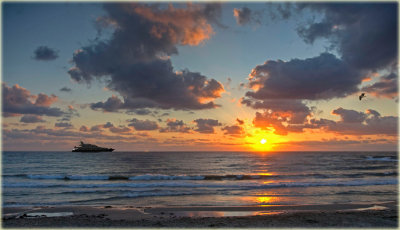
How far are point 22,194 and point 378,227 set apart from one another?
30.9 m

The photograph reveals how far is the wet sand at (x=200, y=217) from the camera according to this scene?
591 inches

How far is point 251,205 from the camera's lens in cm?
2136

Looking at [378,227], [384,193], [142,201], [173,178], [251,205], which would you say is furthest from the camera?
[173,178]

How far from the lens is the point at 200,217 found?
16.9 meters

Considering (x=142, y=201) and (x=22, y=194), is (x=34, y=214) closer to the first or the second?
(x=142, y=201)

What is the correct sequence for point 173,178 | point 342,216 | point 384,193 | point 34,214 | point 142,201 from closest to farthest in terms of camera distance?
point 342,216
point 34,214
point 142,201
point 384,193
point 173,178

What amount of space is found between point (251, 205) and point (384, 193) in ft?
49.6

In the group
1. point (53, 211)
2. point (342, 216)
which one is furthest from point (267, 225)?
point (53, 211)

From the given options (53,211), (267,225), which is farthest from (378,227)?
(53,211)

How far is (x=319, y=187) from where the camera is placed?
3095 cm

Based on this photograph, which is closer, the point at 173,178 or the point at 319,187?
the point at 319,187

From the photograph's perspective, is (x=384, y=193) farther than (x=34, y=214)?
→ Yes

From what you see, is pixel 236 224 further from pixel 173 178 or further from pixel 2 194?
pixel 173 178

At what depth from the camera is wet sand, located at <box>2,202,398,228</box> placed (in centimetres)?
1501
